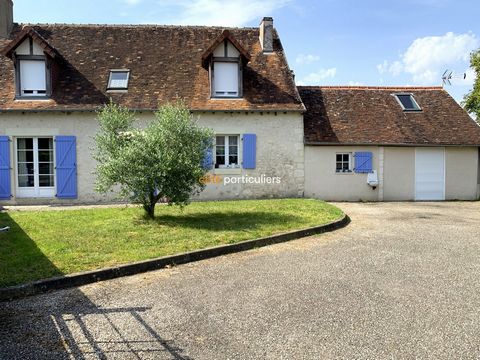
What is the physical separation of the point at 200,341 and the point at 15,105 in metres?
12.6

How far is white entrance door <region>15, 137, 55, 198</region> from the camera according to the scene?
45.4 feet

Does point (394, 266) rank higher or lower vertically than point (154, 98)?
lower

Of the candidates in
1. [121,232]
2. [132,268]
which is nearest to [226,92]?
[121,232]

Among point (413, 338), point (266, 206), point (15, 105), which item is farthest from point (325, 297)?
point (15, 105)

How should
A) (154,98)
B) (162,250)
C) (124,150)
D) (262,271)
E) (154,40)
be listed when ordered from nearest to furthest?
(262,271)
(162,250)
(124,150)
(154,98)
(154,40)

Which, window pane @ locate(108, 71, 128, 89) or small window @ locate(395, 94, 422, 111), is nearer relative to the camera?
window pane @ locate(108, 71, 128, 89)

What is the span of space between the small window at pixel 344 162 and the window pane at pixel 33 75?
10.6 m

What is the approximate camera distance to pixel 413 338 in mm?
3781

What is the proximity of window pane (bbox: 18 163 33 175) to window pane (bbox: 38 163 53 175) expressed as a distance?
0.29m

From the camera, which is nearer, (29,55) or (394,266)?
(394,266)

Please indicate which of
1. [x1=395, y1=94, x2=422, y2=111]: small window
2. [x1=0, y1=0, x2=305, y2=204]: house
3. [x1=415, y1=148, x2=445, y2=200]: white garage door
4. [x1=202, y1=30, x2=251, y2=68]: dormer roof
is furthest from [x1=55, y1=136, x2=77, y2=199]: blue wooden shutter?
[x1=395, y1=94, x2=422, y2=111]: small window

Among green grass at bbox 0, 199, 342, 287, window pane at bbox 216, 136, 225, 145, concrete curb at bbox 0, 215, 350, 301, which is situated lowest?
concrete curb at bbox 0, 215, 350, 301

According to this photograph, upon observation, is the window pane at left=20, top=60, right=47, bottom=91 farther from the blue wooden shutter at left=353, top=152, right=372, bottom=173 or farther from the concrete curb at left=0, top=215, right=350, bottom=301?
the blue wooden shutter at left=353, top=152, right=372, bottom=173

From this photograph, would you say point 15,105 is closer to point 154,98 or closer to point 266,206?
point 154,98
